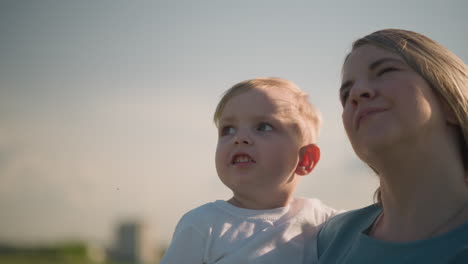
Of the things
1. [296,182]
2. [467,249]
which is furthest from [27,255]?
[467,249]

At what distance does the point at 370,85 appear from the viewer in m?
2.30

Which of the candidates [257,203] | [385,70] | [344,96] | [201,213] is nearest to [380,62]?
[385,70]

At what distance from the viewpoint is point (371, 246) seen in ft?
7.70

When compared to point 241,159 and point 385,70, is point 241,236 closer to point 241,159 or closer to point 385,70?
point 241,159

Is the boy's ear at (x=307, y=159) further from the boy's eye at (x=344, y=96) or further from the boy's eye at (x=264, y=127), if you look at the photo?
the boy's eye at (x=344, y=96)

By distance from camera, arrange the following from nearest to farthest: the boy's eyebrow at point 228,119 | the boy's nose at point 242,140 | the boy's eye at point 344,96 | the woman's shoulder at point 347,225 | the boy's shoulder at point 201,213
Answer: the boy's eye at point 344,96 → the woman's shoulder at point 347,225 → the boy's shoulder at point 201,213 → the boy's nose at point 242,140 → the boy's eyebrow at point 228,119

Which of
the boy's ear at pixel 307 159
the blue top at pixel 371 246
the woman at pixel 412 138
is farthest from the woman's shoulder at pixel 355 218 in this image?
the boy's ear at pixel 307 159

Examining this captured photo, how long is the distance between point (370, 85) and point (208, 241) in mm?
1370

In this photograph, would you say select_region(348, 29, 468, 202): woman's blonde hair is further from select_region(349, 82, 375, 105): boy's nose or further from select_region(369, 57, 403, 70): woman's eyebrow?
select_region(349, 82, 375, 105): boy's nose

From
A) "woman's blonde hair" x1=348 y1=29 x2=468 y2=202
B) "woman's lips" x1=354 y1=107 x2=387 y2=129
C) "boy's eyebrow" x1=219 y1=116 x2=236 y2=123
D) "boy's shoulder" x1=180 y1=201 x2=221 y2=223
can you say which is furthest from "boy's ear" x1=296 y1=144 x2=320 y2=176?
"woman's blonde hair" x1=348 y1=29 x2=468 y2=202

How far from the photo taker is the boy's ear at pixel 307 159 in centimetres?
334

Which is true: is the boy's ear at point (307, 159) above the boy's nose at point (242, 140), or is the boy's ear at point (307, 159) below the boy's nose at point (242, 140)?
below

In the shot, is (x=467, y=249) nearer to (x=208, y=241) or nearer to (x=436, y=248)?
(x=436, y=248)

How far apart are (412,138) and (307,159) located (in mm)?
1281
